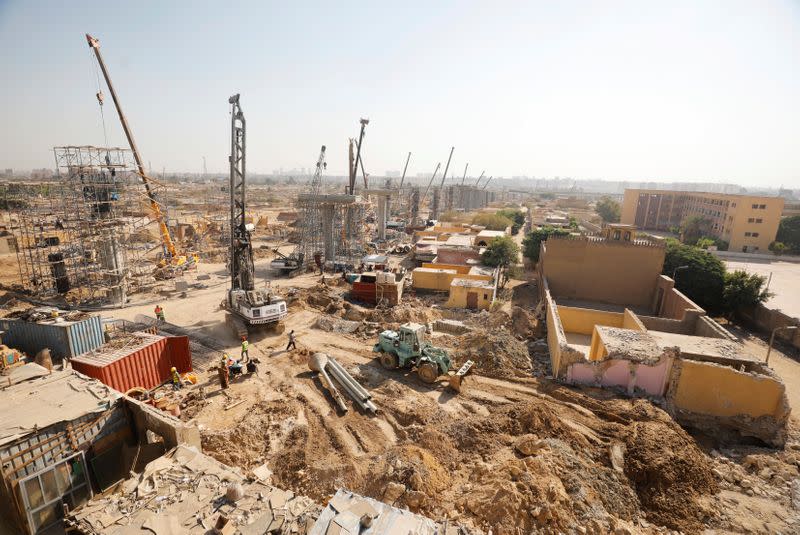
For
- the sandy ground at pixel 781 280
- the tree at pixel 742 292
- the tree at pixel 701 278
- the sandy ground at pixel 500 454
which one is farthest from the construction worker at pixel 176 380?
the sandy ground at pixel 781 280

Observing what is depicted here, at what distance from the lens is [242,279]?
76.0 ft

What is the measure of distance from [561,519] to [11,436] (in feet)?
39.8

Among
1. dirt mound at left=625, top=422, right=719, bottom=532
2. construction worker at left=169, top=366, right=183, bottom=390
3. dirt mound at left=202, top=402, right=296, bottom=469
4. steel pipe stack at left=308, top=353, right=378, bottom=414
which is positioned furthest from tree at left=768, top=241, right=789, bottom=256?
construction worker at left=169, top=366, right=183, bottom=390

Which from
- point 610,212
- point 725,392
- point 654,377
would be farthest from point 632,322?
point 610,212

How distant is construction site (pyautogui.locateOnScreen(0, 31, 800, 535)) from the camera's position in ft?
28.3

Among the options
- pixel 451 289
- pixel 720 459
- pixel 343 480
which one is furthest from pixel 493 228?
pixel 343 480

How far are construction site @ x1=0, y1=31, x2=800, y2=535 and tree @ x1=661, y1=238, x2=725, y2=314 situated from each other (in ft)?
9.23

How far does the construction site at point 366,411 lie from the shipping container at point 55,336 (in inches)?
3.5

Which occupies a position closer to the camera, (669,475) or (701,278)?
(669,475)

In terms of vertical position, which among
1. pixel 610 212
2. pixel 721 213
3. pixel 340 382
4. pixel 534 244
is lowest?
pixel 340 382

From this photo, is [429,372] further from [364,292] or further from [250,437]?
[364,292]

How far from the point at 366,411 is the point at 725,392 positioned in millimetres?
12627

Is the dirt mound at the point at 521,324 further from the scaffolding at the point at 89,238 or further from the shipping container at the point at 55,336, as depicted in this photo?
the scaffolding at the point at 89,238

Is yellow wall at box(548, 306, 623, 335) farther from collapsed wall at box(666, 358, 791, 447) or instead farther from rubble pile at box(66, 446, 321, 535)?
rubble pile at box(66, 446, 321, 535)
